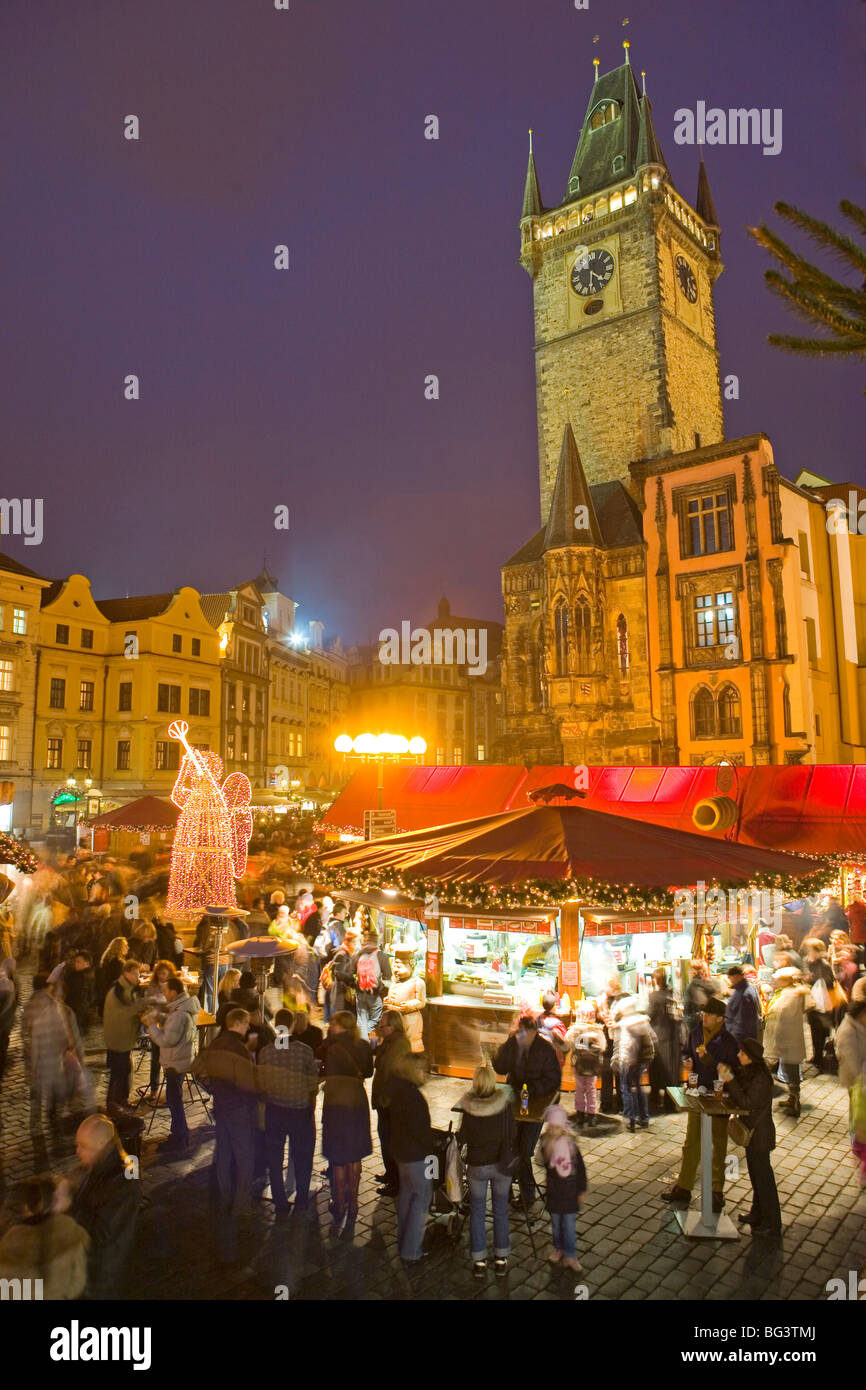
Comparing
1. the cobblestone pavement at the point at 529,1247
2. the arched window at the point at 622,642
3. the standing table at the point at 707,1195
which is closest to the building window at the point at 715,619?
the arched window at the point at 622,642

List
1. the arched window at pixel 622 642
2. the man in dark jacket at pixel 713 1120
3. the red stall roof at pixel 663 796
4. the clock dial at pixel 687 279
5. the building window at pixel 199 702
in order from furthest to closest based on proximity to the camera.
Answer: the building window at pixel 199 702
the clock dial at pixel 687 279
the arched window at pixel 622 642
the red stall roof at pixel 663 796
the man in dark jacket at pixel 713 1120

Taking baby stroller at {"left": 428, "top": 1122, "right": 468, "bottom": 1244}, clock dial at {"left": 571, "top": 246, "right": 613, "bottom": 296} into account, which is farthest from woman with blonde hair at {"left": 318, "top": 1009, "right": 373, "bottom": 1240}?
clock dial at {"left": 571, "top": 246, "right": 613, "bottom": 296}

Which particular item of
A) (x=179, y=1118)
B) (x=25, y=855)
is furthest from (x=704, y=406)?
(x=179, y=1118)

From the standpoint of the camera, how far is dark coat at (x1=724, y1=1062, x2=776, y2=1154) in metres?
6.88

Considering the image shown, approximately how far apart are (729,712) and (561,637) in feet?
23.9

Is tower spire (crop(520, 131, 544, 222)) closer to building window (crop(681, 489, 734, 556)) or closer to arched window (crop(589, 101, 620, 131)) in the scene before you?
arched window (crop(589, 101, 620, 131))

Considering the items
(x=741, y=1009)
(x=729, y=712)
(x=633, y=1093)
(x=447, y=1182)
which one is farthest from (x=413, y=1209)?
(x=729, y=712)

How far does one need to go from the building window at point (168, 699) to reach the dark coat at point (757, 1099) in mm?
40938

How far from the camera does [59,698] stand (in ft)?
134

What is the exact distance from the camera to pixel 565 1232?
613 cm

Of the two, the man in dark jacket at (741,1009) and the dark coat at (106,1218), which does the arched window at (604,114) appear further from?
the dark coat at (106,1218)

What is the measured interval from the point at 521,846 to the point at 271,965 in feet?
19.9

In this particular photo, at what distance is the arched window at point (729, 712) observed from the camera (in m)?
30.5
